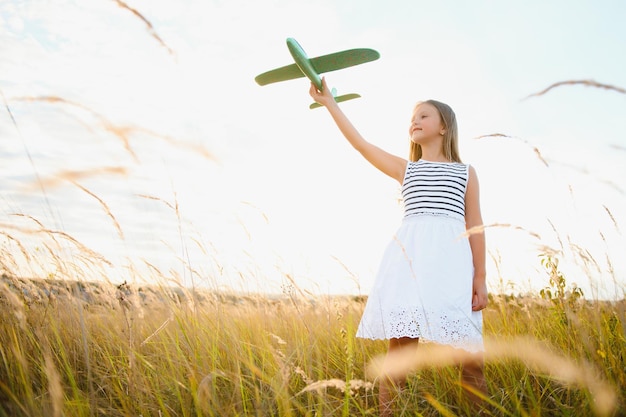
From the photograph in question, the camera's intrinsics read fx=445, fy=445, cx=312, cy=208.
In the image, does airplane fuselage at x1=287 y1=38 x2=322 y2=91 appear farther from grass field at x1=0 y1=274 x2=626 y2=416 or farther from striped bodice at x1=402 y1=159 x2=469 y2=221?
grass field at x1=0 y1=274 x2=626 y2=416

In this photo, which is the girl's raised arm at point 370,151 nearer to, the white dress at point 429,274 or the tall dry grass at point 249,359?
the white dress at point 429,274

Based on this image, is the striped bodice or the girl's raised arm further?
the girl's raised arm

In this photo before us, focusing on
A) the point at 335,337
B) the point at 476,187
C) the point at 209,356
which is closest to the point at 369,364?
the point at 335,337

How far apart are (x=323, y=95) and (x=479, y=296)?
62.4 inches

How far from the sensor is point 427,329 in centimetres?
221

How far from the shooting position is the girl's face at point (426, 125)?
112 inches

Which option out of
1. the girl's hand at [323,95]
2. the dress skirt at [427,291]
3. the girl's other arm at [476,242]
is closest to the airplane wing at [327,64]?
the girl's hand at [323,95]

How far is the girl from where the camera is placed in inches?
89.3

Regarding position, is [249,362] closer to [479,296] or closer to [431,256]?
[431,256]

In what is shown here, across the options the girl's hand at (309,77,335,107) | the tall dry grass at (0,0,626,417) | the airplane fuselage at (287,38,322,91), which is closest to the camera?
the tall dry grass at (0,0,626,417)

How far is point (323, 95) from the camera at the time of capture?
2.96 m

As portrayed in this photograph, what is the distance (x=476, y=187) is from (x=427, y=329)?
3.34ft

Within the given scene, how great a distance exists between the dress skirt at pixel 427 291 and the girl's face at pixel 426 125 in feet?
1.91

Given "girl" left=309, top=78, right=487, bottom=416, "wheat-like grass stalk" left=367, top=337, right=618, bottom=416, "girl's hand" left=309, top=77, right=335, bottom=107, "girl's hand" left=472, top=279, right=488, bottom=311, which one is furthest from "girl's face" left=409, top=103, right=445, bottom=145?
"wheat-like grass stalk" left=367, top=337, right=618, bottom=416
